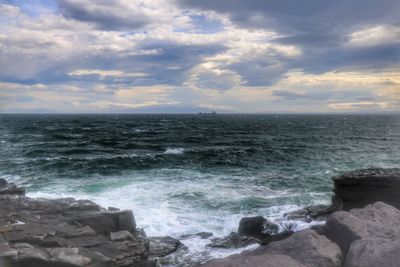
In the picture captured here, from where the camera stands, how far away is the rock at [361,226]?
37.2ft

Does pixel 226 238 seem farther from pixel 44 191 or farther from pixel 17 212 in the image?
pixel 44 191

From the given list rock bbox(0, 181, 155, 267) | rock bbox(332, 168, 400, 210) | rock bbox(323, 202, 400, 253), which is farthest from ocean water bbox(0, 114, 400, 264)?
rock bbox(323, 202, 400, 253)

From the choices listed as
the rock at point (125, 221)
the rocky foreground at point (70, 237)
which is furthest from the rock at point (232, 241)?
the rock at point (125, 221)

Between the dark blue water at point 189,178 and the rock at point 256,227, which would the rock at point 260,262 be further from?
the dark blue water at point 189,178

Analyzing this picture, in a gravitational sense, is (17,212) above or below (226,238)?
above

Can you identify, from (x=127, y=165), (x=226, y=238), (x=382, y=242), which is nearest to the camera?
(x=382, y=242)

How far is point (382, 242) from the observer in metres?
10.1

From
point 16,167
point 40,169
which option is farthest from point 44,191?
point 16,167

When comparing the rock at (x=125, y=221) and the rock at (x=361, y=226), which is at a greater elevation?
the rock at (x=361, y=226)

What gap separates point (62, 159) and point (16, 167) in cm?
534

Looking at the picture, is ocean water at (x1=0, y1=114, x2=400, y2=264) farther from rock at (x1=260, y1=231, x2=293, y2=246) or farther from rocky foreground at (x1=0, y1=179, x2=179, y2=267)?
rocky foreground at (x1=0, y1=179, x2=179, y2=267)

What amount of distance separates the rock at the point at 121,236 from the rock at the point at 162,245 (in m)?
1.12

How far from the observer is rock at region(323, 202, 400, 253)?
446 inches

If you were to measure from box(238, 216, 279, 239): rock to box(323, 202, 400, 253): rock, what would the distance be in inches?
255
